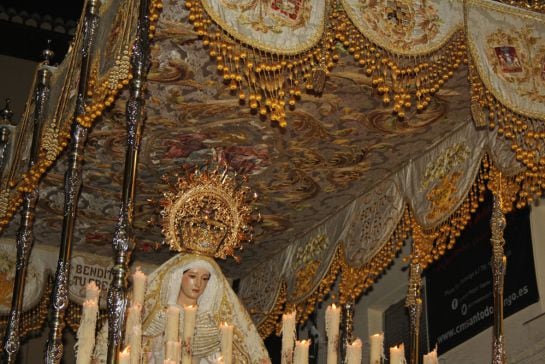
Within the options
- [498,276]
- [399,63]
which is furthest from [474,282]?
[399,63]

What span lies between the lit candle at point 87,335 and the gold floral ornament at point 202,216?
2302 millimetres

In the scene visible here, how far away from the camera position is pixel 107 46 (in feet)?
22.6

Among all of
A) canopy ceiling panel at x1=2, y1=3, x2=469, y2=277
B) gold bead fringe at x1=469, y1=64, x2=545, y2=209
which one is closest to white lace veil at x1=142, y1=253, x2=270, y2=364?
canopy ceiling panel at x1=2, y1=3, x2=469, y2=277

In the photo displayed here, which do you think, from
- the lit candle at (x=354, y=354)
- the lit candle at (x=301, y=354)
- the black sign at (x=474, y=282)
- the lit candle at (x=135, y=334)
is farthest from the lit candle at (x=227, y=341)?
the black sign at (x=474, y=282)

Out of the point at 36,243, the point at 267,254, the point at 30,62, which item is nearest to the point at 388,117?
the point at 267,254

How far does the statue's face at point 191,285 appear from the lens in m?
8.15

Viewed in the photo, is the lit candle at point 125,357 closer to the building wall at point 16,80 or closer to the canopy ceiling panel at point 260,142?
the canopy ceiling panel at point 260,142

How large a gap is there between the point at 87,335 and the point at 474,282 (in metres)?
4.89

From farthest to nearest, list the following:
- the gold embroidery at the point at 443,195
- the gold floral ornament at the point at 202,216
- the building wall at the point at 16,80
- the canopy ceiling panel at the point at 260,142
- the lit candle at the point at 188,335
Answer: the building wall at the point at 16,80 → the gold embroidery at the point at 443,195 → the gold floral ornament at the point at 202,216 → the canopy ceiling panel at the point at 260,142 → the lit candle at the point at 188,335

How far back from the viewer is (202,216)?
822 centimetres

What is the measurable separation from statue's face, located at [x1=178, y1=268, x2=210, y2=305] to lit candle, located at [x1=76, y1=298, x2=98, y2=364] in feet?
7.41

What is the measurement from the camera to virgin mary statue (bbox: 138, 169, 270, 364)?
809 cm

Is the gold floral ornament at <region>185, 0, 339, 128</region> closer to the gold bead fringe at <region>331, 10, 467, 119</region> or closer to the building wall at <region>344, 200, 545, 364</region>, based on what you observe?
the gold bead fringe at <region>331, 10, 467, 119</region>

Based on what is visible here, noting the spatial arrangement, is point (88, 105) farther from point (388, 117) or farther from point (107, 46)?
point (388, 117)
